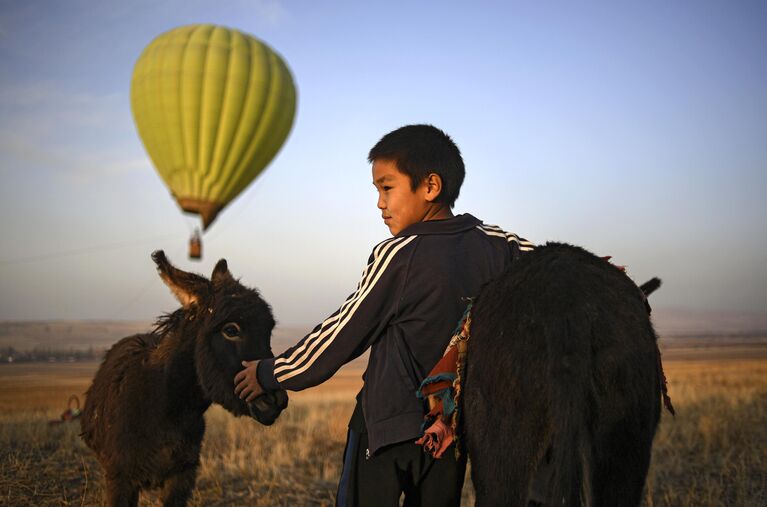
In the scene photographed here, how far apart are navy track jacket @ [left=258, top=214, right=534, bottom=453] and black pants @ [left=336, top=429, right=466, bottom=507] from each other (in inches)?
4.5

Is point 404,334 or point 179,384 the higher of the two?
point 404,334

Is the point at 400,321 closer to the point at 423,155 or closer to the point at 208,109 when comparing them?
the point at 423,155

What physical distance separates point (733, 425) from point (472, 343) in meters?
9.54

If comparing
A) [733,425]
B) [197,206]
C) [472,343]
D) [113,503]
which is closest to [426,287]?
[472,343]

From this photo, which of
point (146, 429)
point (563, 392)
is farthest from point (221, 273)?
point (563, 392)

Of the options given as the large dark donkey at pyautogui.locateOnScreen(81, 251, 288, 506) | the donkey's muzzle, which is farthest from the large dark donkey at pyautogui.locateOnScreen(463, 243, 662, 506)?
the large dark donkey at pyautogui.locateOnScreen(81, 251, 288, 506)

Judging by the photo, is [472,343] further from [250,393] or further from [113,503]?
Answer: [113,503]

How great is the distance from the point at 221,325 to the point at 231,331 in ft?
0.33

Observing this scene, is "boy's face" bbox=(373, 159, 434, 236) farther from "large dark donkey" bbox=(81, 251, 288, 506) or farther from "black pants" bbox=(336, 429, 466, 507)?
"large dark donkey" bbox=(81, 251, 288, 506)

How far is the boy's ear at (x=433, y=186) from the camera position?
315 centimetres

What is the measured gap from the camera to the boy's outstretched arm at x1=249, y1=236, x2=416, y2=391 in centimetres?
290

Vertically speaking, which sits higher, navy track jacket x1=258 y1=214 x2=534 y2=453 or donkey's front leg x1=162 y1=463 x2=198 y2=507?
navy track jacket x1=258 y1=214 x2=534 y2=453

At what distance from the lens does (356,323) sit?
2900 mm

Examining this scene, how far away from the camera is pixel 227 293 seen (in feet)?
16.6
